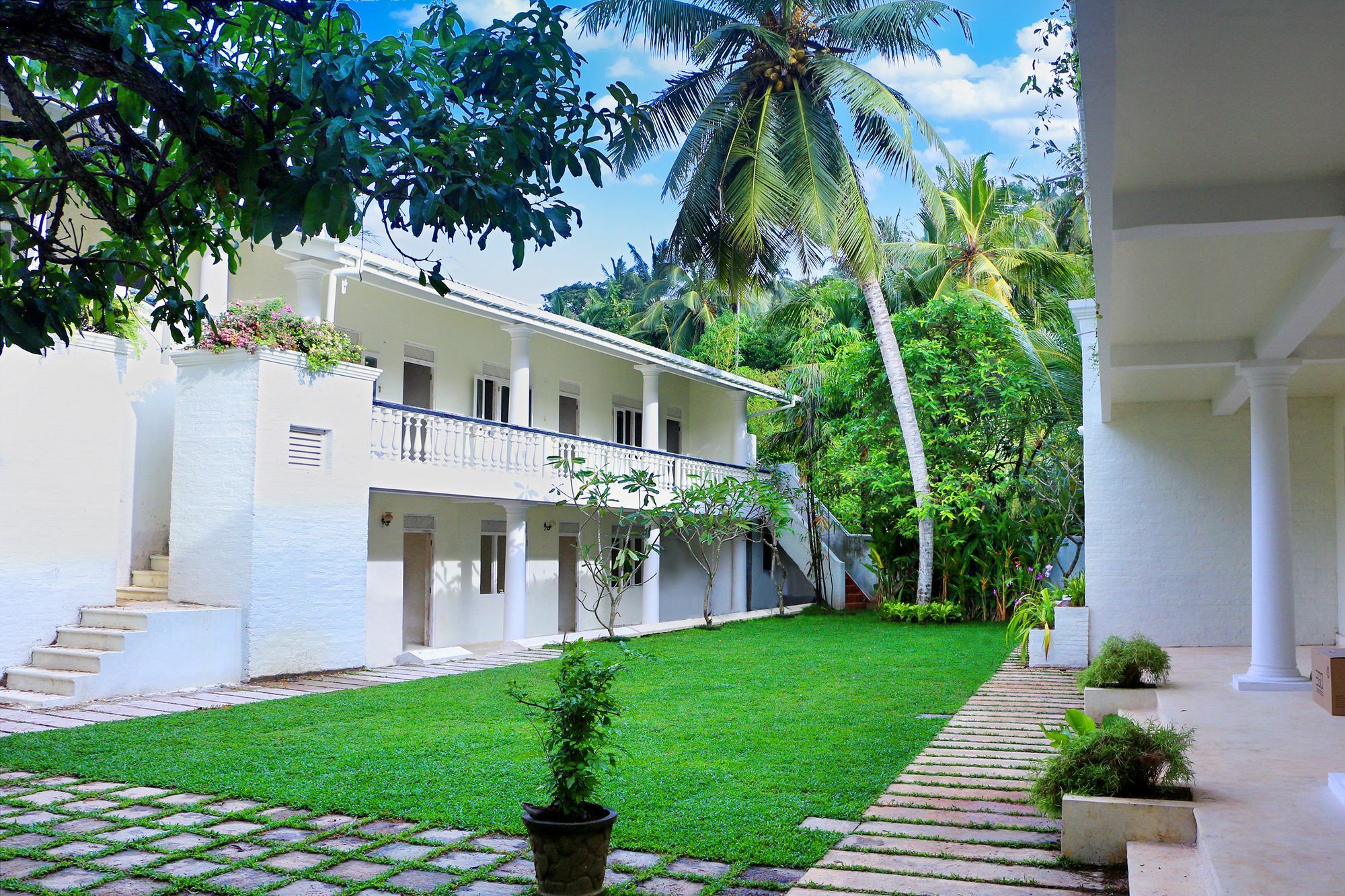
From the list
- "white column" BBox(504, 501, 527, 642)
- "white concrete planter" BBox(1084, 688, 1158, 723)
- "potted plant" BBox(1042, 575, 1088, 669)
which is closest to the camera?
"white concrete planter" BBox(1084, 688, 1158, 723)

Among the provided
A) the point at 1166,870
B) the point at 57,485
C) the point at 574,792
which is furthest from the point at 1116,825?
the point at 57,485

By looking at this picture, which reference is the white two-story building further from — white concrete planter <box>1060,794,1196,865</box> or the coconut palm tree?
white concrete planter <box>1060,794,1196,865</box>

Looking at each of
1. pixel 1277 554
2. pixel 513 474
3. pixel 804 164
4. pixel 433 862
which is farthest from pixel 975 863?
pixel 804 164

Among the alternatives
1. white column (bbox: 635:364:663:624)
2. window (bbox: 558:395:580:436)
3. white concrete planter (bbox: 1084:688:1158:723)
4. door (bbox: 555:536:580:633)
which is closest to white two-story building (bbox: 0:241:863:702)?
door (bbox: 555:536:580:633)

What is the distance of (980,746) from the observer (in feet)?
24.5

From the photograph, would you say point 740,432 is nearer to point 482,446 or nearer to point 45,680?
point 482,446

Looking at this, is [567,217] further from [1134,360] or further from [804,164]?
[804,164]

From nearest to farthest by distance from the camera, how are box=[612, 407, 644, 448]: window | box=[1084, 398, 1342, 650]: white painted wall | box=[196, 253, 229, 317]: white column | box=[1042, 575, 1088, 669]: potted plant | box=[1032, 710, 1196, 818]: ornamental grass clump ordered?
box=[1032, 710, 1196, 818]: ornamental grass clump
box=[1084, 398, 1342, 650]: white painted wall
box=[1042, 575, 1088, 669]: potted plant
box=[196, 253, 229, 317]: white column
box=[612, 407, 644, 448]: window

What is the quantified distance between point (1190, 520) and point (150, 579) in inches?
450

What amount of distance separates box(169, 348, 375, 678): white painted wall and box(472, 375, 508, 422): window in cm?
581

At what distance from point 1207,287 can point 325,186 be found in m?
5.67

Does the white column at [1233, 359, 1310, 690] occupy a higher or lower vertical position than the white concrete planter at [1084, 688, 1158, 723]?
higher

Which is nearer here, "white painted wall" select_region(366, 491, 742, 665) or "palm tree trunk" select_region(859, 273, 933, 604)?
"white painted wall" select_region(366, 491, 742, 665)

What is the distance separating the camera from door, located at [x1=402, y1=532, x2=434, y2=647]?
16.0 meters
